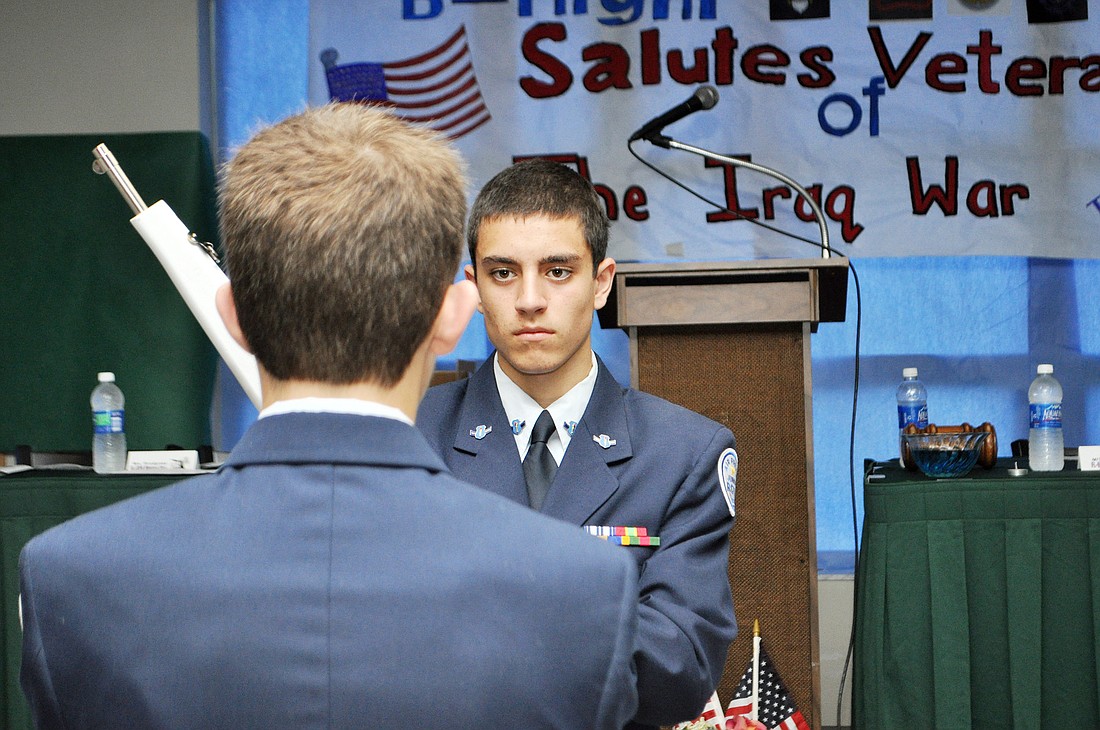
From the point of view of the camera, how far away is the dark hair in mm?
1796

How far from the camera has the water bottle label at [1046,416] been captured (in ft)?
9.89

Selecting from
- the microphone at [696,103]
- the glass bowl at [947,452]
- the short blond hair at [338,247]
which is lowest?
the glass bowl at [947,452]

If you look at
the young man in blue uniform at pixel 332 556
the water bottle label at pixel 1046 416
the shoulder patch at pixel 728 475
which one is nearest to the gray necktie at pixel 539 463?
the shoulder patch at pixel 728 475

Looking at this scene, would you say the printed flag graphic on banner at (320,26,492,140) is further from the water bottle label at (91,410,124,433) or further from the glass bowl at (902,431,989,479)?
the glass bowl at (902,431,989,479)

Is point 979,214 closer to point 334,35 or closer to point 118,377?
point 334,35

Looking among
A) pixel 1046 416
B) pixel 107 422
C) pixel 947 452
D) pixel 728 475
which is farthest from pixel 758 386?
pixel 107 422

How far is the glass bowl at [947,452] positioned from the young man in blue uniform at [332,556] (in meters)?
2.23

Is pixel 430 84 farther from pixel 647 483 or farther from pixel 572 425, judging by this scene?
pixel 647 483

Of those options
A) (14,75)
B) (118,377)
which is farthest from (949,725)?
(14,75)

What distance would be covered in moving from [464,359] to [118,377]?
133 centimetres

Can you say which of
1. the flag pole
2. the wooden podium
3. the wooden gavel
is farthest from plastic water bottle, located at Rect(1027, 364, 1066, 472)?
the flag pole

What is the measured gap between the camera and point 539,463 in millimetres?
1700

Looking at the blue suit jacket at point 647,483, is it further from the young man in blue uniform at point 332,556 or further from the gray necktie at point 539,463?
the young man in blue uniform at point 332,556

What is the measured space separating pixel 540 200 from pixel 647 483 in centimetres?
48
